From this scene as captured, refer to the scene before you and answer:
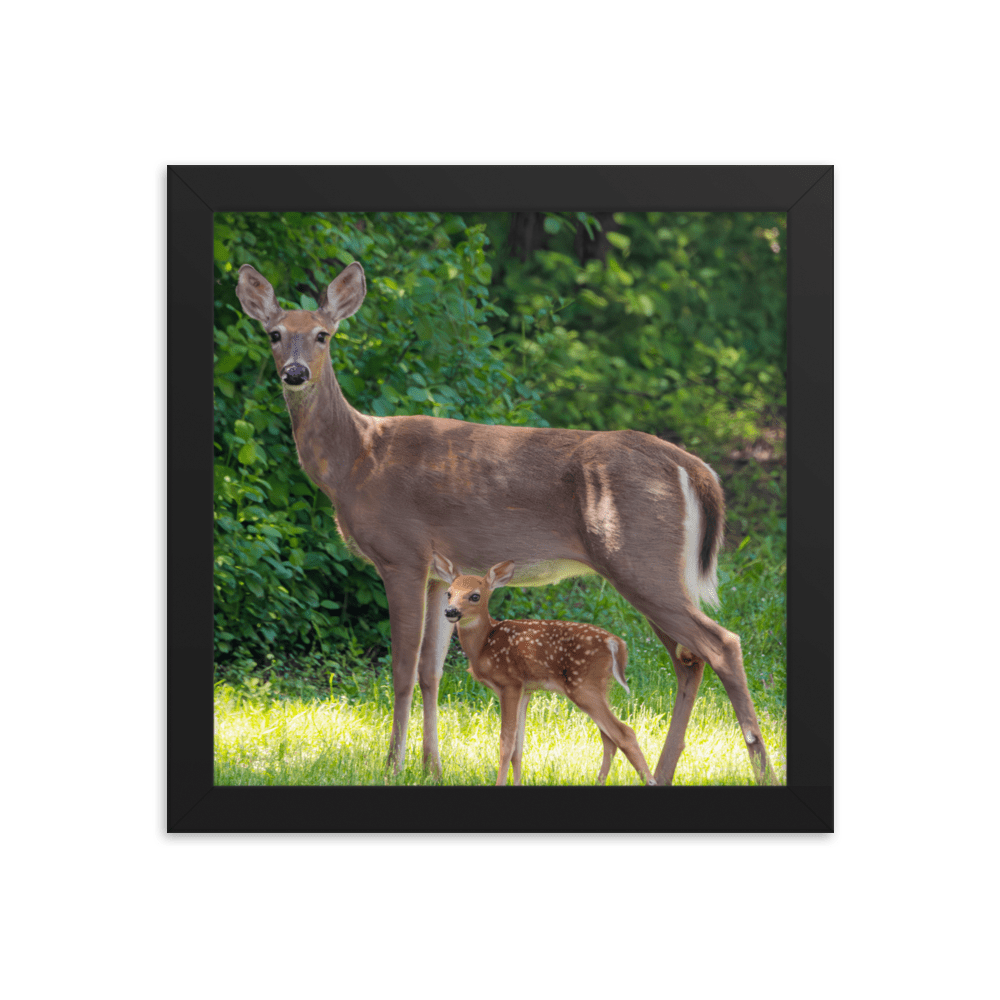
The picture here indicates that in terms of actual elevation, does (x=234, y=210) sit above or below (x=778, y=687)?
above

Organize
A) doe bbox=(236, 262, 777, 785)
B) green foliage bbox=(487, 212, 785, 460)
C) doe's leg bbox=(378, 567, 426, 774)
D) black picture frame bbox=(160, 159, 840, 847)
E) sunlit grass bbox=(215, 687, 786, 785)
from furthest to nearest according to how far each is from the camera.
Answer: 1. green foliage bbox=(487, 212, 785, 460)
2. doe's leg bbox=(378, 567, 426, 774)
3. doe bbox=(236, 262, 777, 785)
4. sunlit grass bbox=(215, 687, 786, 785)
5. black picture frame bbox=(160, 159, 840, 847)

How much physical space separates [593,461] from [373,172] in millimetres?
1629

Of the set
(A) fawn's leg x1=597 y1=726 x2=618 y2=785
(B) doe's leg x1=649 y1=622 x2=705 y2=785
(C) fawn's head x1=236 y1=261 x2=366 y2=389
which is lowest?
(A) fawn's leg x1=597 y1=726 x2=618 y2=785

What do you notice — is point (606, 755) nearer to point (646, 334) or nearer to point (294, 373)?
point (294, 373)

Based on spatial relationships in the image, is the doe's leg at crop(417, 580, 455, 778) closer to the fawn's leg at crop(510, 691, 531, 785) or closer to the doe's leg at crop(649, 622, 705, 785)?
the fawn's leg at crop(510, 691, 531, 785)

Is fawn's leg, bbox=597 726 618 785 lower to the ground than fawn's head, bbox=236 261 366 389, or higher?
lower

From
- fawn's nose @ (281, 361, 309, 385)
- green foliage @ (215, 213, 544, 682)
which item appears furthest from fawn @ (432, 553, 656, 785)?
fawn's nose @ (281, 361, 309, 385)

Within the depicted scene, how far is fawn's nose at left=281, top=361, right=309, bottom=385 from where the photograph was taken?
590 centimetres

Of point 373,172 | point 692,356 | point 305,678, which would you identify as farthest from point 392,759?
point 692,356

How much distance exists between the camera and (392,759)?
5910mm

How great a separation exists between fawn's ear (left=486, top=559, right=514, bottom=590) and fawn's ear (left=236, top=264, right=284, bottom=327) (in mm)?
1535
